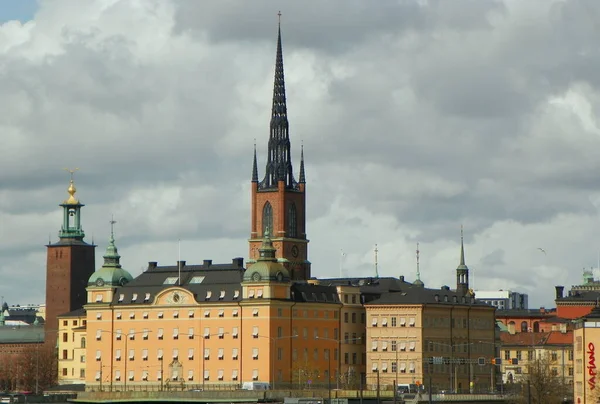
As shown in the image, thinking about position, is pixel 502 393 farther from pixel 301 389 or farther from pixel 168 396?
pixel 168 396

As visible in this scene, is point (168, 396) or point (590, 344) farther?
point (168, 396)

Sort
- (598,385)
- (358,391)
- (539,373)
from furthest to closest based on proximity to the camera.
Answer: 1. (358,391)
2. (539,373)
3. (598,385)

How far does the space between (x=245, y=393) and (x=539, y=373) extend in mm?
35103

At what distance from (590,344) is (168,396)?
205 feet

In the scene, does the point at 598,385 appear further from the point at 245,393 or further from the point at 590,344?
the point at 245,393

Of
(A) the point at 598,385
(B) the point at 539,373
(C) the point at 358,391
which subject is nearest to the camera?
(A) the point at 598,385

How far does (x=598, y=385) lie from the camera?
146500 mm

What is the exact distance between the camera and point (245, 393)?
633 feet

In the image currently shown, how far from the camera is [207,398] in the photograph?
19550 centimetres

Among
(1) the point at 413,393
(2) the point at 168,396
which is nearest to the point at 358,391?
(1) the point at 413,393

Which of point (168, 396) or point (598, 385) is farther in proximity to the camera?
point (168, 396)

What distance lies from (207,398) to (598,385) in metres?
60.4

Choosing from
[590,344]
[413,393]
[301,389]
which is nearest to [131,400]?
[301,389]

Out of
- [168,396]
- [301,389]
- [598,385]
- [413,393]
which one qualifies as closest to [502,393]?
[413,393]
